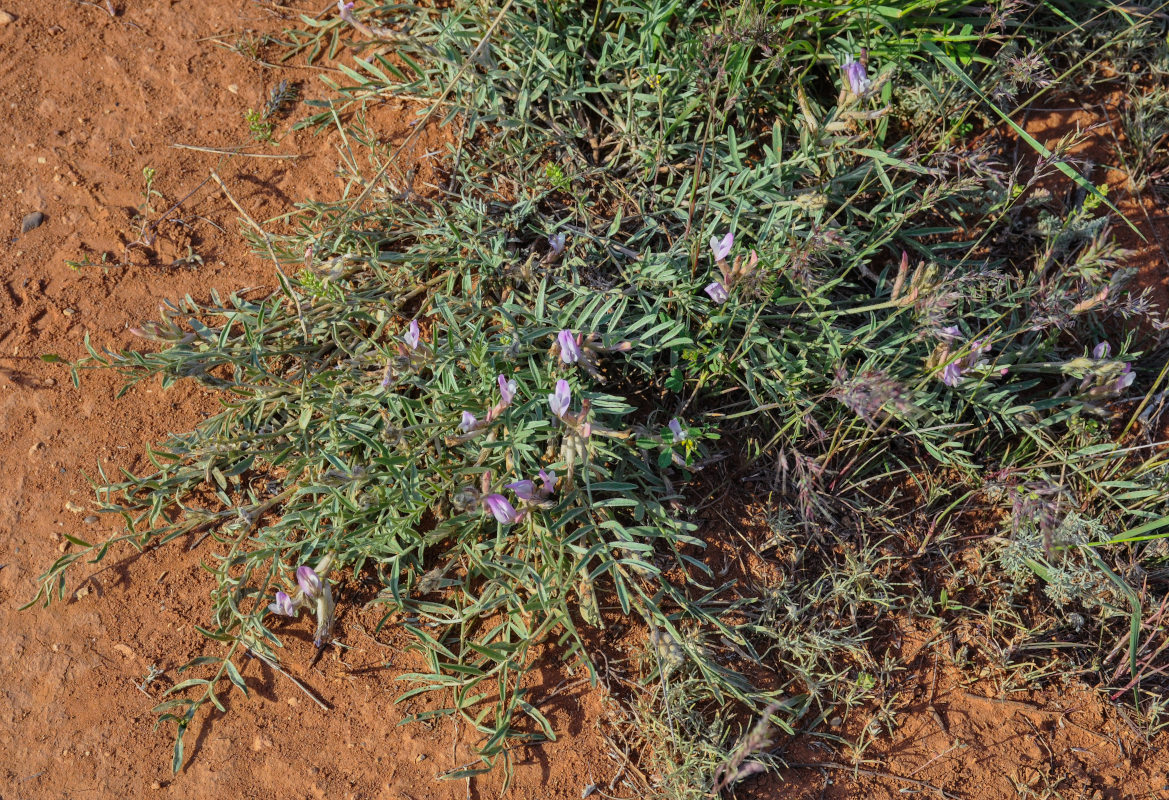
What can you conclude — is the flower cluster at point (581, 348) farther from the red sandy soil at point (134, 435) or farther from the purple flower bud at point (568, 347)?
the red sandy soil at point (134, 435)

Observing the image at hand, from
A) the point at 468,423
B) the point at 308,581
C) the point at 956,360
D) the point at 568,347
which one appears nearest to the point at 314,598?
the point at 308,581

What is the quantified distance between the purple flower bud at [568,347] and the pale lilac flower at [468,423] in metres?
0.33

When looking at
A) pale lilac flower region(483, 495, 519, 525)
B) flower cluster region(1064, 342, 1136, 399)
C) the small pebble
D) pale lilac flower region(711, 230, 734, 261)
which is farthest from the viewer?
the small pebble

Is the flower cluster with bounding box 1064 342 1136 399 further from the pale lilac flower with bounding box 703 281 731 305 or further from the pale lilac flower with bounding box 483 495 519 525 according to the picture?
the pale lilac flower with bounding box 483 495 519 525

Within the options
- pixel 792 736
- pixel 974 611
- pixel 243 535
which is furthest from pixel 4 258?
pixel 974 611

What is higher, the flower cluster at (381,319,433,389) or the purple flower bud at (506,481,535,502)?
the flower cluster at (381,319,433,389)

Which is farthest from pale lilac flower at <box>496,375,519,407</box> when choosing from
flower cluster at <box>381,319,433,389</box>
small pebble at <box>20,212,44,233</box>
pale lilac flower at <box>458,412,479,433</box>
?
small pebble at <box>20,212,44,233</box>

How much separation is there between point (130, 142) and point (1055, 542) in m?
3.73

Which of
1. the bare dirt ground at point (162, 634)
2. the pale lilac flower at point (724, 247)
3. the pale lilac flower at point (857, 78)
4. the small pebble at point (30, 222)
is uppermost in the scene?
the pale lilac flower at point (857, 78)

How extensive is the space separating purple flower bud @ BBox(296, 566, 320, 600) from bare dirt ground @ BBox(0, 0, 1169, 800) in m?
0.32

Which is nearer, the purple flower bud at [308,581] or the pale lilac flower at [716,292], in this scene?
the purple flower bud at [308,581]

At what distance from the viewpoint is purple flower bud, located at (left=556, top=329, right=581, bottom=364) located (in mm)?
2445

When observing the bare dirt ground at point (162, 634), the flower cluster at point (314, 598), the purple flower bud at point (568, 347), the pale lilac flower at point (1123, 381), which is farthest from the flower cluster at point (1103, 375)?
the flower cluster at point (314, 598)

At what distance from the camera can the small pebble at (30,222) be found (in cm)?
312
